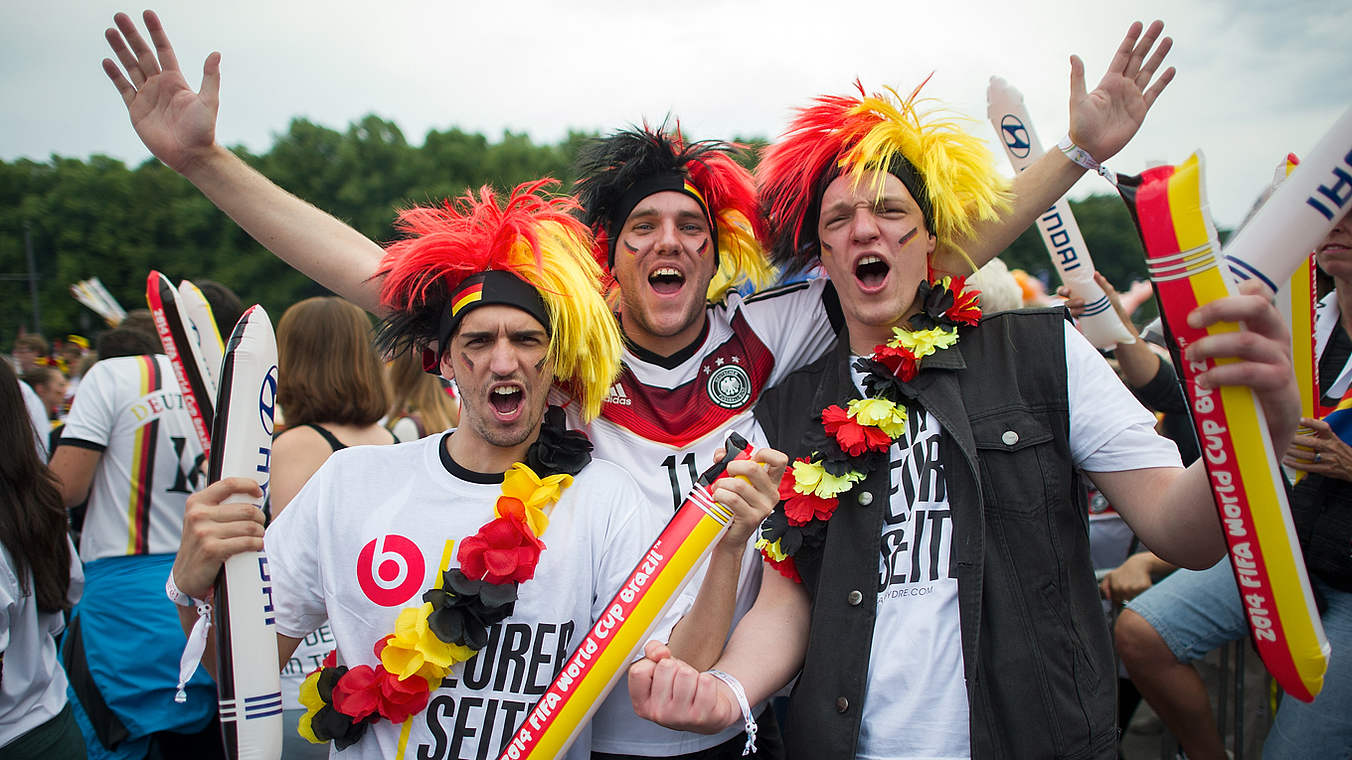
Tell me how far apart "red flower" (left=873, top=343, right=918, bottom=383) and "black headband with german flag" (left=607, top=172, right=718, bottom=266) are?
31.4 inches

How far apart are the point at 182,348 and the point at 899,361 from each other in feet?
6.60

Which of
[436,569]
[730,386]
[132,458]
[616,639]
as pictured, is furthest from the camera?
[132,458]

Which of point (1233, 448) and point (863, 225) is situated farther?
point (863, 225)

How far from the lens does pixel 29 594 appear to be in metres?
2.66

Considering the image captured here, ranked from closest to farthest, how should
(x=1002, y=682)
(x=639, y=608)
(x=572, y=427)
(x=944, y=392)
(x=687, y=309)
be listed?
1. (x=639, y=608)
2. (x=1002, y=682)
3. (x=944, y=392)
4. (x=572, y=427)
5. (x=687, y=309)

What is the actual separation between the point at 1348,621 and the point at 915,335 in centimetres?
162

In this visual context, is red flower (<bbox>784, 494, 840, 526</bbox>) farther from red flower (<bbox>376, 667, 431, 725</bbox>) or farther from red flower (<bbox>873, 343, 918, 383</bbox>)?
red flower (<bbox>376, 667, 431, 725</bbox>)

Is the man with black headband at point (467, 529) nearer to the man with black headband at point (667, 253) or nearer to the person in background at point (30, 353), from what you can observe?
the man with black headband at point (667, 253)

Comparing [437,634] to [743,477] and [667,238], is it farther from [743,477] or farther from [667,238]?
[667,238]

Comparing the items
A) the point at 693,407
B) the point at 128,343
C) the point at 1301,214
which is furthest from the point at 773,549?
the point at 128,343

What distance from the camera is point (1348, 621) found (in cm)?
249

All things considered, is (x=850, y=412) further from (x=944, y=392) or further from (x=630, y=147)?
(x=630, y=147)

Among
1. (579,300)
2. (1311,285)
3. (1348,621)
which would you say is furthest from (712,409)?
(1348,621)

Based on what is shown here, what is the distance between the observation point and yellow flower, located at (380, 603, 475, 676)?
193 cm
